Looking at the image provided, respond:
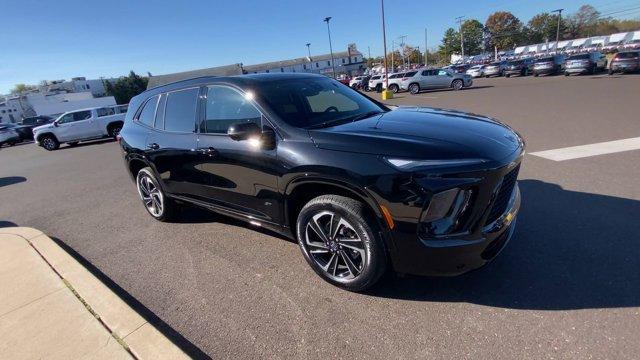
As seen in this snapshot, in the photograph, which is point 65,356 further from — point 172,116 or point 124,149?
point 124,149

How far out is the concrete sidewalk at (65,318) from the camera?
2.66 meters

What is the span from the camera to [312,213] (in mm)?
3057

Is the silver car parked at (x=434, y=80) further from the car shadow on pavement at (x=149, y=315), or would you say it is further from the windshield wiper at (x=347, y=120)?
the car shadow on pavement at (x=149, y=315)

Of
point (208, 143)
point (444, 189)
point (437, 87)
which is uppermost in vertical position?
point (208, 143)

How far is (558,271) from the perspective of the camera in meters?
3.00

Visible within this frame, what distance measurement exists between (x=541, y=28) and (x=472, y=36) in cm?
2157

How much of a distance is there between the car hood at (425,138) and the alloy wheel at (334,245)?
23.3 inches

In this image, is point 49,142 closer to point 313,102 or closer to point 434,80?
point 313,102

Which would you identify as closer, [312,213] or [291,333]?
[291,333]

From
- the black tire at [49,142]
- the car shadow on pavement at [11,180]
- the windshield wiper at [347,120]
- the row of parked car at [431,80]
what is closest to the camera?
the windshield wiper at [347,120]

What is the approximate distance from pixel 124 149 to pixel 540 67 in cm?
3398

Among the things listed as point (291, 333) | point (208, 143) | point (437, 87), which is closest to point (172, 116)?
point (208, 143)

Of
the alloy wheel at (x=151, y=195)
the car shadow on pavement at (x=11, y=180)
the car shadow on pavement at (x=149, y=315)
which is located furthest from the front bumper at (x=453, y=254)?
the car shadow on pavement at (x=11, y=180)

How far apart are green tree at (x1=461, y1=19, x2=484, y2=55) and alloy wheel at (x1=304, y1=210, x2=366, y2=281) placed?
132 m
